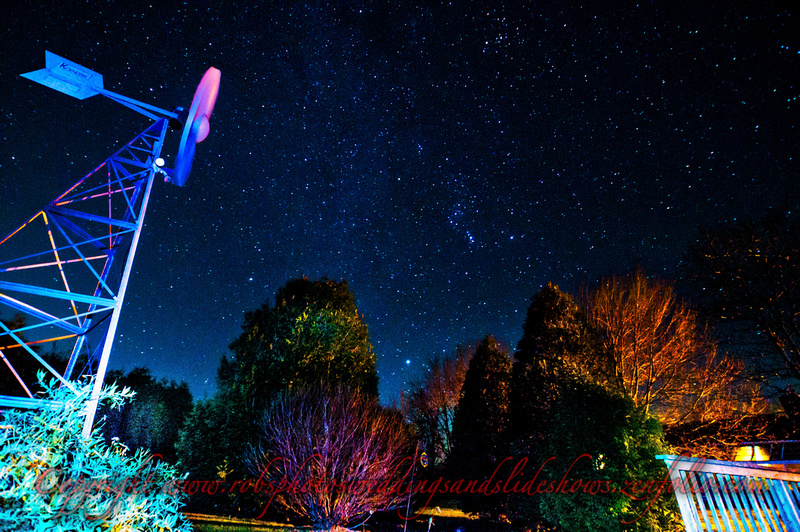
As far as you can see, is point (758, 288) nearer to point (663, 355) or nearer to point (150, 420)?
point (663, 355)

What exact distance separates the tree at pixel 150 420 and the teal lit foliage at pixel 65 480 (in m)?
29.0

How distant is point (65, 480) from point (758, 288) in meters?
14.9

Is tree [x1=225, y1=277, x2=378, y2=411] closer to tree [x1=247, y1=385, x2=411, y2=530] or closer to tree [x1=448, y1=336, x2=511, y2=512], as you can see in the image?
tree [x1=247, y1=385, x2=411, y2=530]

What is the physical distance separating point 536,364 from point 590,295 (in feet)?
14.2

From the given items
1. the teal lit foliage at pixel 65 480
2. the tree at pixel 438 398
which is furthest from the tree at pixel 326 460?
the tree at pixel 438 398

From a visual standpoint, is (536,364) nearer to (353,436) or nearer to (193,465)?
(353,436)

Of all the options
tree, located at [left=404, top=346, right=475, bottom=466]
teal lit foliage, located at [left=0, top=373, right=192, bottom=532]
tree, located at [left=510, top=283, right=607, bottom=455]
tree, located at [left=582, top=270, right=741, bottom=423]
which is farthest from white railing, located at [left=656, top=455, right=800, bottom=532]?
tree, located at [left=404, top=346, right=475, bottom=466]

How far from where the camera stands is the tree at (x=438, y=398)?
29156mm

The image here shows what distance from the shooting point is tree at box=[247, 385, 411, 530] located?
10.8 metres

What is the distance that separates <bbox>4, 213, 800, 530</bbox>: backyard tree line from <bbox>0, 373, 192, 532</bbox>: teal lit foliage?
5258mm

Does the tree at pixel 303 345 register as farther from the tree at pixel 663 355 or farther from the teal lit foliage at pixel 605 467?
the tree at pixel 663 355

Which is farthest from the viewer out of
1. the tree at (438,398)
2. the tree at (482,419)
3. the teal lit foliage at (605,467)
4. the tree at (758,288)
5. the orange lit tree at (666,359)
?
the tree at (438,398)

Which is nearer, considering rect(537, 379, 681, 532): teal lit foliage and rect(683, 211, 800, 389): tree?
rect(537, 379, 681, 532): teal lit foliage

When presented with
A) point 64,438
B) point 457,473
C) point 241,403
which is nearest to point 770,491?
point 64,438
